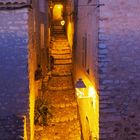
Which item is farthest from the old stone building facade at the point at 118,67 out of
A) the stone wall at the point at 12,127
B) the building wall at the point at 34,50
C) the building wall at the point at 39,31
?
the building wall at the point at 39,31

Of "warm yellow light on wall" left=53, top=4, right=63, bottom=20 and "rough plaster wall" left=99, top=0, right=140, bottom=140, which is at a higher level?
"warm yellow light on wall" left=53, top=4, right=63, bottom=20

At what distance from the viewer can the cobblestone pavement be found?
555 inches

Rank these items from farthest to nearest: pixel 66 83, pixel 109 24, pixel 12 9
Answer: pixel 66 83 → pixel 12 9 → pixel 109 24

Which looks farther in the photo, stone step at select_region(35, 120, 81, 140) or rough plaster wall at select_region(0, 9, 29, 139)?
stone step at select_region(35, 120, 81, 140)

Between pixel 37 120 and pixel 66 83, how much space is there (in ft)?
16.9

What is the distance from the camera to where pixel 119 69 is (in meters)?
9.06

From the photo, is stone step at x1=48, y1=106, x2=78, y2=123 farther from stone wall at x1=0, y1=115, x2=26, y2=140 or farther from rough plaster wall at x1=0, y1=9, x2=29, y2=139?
rough plaster wall at x1=0, y1=9, x2=29, y2=139

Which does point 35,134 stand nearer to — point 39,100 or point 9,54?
point 39,100

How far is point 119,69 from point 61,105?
25.2 feet

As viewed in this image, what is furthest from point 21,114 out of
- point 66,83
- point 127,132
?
point 66,83

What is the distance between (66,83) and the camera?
19.4m

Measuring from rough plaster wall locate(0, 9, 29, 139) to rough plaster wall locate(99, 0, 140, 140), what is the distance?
2451 mm

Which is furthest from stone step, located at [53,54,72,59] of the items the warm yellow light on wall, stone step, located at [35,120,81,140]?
the warm yellow light on wall

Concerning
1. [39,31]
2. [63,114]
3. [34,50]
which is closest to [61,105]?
[63,114]
